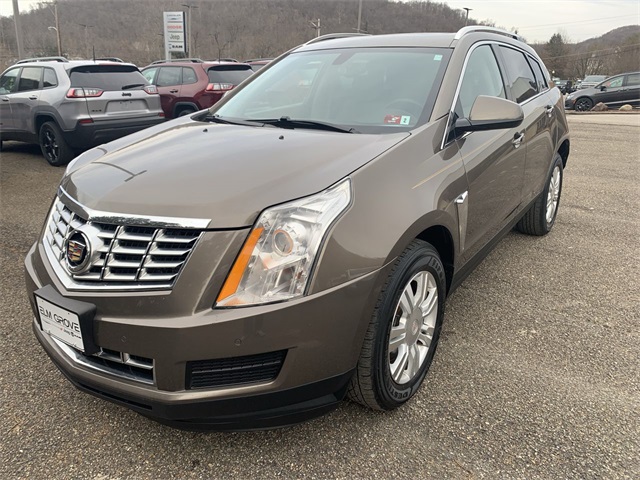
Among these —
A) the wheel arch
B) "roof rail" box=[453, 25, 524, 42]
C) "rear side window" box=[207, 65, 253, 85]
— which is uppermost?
"roof rail" box=[453, 25, 524, 42]

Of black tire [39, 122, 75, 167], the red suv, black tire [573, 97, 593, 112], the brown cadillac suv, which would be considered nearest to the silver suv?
black tire [39, 122, 75, 167]

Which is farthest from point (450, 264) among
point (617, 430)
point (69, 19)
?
point (69, 19)

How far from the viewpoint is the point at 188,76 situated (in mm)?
10305

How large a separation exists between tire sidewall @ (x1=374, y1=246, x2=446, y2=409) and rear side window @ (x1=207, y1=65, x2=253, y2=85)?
9.06 meters

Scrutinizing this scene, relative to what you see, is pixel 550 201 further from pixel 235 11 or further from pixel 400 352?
pixel 235 11

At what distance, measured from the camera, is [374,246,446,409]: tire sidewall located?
6.32 feet

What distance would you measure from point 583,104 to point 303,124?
22425mm

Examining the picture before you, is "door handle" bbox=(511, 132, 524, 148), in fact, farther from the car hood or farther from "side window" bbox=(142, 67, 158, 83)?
"side window" bbox=(142, 67, 158, 83)

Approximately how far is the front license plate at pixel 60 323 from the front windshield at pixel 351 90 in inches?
59.2

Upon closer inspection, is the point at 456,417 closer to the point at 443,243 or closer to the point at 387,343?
the point at 387,343

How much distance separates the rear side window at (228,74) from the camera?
1028 cm

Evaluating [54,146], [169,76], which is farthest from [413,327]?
[169,76]

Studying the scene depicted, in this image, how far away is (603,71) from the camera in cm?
6412

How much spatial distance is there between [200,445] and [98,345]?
61 cm
